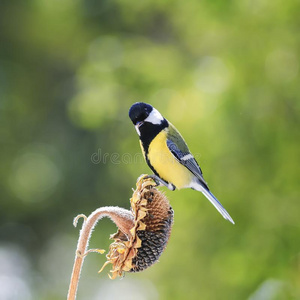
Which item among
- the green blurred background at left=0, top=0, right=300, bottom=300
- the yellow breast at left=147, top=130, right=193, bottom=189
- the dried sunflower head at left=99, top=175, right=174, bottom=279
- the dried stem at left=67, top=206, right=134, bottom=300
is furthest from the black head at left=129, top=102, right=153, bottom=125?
the green blurred background at left=0, top=0, right=300, bottom=300

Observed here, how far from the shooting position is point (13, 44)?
7.81m

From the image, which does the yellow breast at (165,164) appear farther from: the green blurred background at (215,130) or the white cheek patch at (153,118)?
the green blurred background at (215,130)

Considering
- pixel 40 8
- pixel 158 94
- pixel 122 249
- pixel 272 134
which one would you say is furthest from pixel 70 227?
pixel 122 249

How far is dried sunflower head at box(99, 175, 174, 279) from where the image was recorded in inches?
78.6

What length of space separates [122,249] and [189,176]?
98 cm

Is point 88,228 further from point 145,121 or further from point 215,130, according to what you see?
point 215,130

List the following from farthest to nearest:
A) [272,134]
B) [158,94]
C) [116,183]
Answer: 1. [116,183]
2. [158,94]
3. [272,134]

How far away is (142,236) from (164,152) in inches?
32.3

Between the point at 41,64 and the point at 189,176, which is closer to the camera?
the point at 189,176

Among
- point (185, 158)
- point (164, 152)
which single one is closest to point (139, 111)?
point (164, 152)

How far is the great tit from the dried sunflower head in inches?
17.9

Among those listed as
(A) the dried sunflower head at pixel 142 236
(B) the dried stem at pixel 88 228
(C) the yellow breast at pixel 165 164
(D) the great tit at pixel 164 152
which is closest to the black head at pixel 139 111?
(D) the great tit at pixel 164 152

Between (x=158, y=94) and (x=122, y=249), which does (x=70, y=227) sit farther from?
(x=122, y=249)

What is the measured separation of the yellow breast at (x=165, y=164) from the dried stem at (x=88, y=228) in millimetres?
681
